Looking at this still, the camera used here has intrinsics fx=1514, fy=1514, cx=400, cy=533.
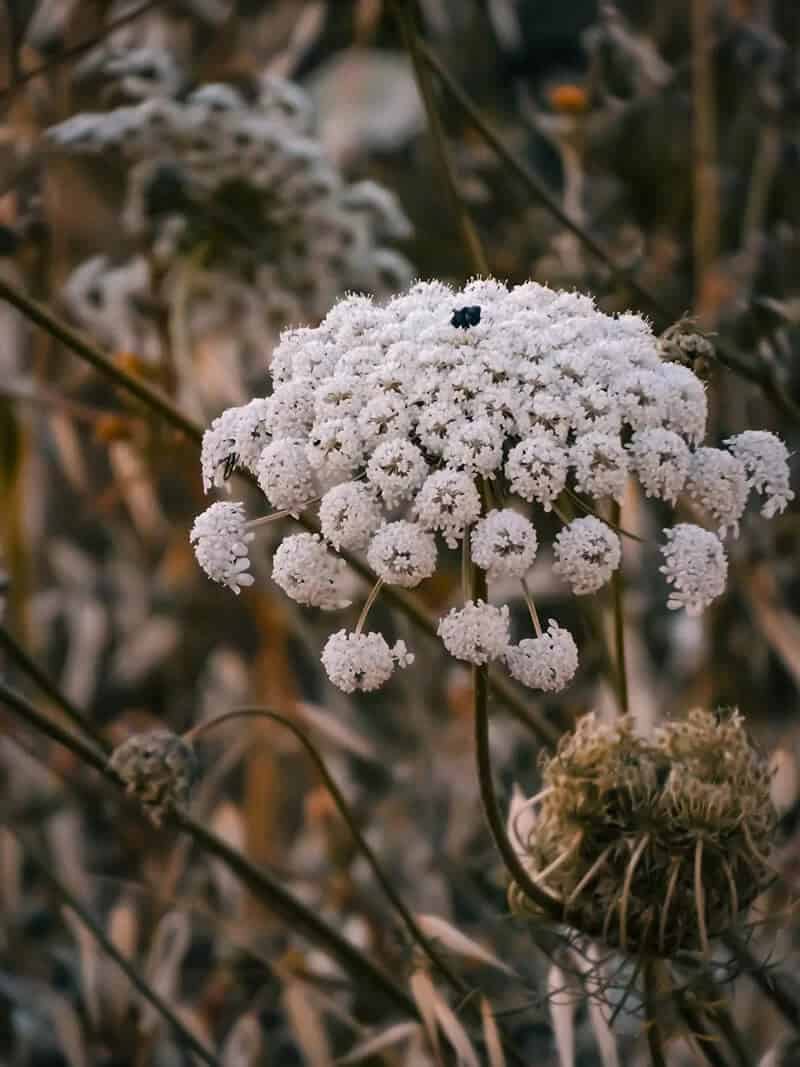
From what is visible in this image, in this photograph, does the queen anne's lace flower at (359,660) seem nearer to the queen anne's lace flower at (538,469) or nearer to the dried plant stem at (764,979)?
the queen anne's lace flower at (538,469)

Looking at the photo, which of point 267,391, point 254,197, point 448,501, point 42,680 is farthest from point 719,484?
point 267,391

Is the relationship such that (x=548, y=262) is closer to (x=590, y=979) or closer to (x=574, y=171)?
(x=574, y=171)

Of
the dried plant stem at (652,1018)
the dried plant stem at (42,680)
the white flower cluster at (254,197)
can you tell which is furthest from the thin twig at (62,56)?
the dried plant stem at (652,1018)

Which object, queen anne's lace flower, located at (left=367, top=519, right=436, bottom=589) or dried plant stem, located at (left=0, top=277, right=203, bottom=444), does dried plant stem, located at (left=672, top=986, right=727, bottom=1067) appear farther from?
dried plant stem, located at (left=0, top=277, right=203, bottom=444)

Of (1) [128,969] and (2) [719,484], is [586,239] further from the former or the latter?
(1) [128,969]

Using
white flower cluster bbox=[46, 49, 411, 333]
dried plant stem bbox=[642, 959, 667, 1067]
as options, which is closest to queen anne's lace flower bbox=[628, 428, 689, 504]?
dried plant stem bbox=[642, 959, 667, 1067]

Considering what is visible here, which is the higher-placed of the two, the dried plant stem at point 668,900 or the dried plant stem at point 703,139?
the dried plant stem at point 703,139
